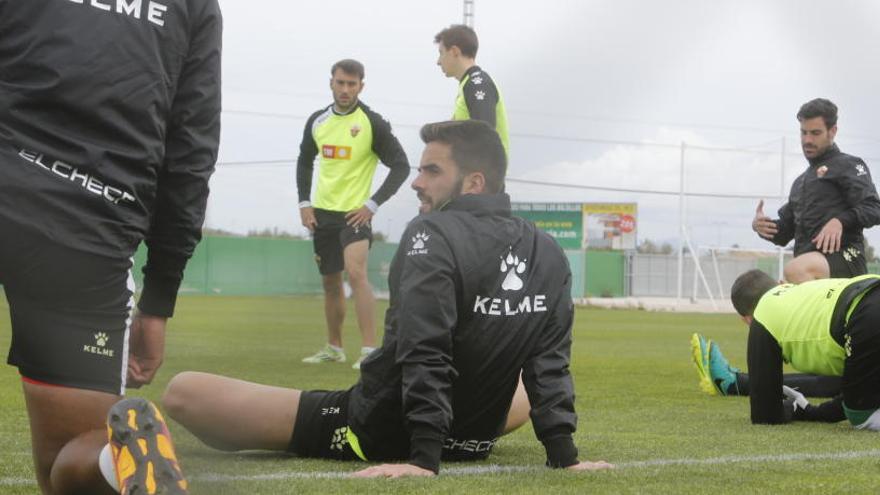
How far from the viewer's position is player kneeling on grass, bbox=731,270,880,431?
5.85m

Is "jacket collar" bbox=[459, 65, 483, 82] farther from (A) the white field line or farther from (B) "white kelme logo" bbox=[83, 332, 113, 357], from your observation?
(B) "white kelme logo" bbox=[83, 332, 113, 357]

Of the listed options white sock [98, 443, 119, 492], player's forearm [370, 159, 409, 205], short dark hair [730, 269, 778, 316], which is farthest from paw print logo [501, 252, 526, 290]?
player's forearm [370, 159, 409, 205]

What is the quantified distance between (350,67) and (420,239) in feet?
19.1

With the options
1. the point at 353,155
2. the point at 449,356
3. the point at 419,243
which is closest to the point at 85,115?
the point at 419,243

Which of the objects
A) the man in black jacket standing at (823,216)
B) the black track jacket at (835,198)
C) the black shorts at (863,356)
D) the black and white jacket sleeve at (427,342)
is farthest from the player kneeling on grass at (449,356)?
the black track jacket at (835,198)

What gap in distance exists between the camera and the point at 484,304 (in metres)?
4.25

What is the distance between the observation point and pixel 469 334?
14.0 ft

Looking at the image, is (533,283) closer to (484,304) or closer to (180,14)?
(484,304)

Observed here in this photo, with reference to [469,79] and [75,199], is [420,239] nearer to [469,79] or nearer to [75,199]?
[75,199]

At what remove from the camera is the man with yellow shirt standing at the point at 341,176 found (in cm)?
995

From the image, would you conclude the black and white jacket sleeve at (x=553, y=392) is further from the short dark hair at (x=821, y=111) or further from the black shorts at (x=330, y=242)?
the black shorts at (x=330, y=242)

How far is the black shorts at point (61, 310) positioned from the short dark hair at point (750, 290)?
4.71 meters

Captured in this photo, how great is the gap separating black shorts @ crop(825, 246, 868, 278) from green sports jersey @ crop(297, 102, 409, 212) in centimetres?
331

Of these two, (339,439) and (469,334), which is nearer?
(469,334)
